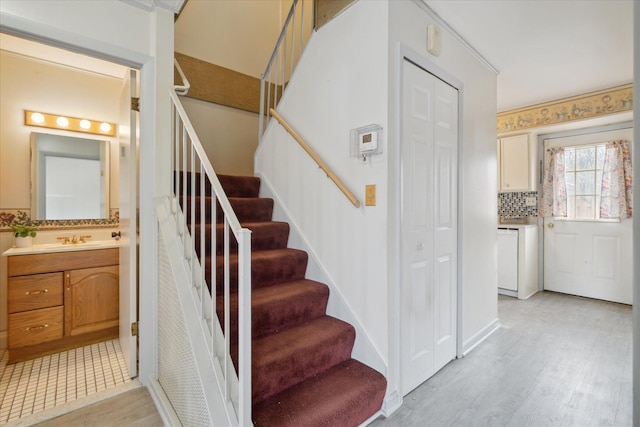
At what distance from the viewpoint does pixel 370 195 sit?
1.85 meters

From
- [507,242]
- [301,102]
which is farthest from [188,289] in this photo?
[507,242]

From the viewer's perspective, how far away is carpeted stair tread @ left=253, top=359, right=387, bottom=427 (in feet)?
4.59

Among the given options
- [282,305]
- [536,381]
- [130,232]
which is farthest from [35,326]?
[536,381]

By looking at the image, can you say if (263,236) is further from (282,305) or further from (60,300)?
(60,300)

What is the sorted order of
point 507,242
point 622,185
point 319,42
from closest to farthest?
point 319,42 < point 622,185 < point 507,242

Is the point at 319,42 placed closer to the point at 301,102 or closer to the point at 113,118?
the point at 301,102

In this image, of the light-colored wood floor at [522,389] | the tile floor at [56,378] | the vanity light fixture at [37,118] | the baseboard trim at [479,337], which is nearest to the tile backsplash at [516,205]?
the light-colored wood floor at [522,389]

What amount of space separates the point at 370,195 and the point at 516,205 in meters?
3.80

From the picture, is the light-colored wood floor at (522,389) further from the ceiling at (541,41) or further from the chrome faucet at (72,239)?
the ceiling at (541,41)

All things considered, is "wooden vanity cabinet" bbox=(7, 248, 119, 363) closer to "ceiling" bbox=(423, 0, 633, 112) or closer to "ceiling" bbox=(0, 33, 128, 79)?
"ceiling" bbox=(0, 33, 128, 79)

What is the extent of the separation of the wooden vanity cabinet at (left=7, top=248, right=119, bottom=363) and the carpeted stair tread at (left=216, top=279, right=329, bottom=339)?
5.68 ft

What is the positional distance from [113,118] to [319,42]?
97.5 inches

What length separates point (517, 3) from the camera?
2045mm

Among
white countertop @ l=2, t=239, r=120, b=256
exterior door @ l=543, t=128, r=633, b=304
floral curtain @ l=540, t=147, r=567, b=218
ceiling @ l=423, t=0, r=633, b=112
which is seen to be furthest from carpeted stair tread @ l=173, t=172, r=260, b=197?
exterior door @ l=543, t=128, r=633, b=304
